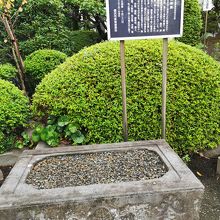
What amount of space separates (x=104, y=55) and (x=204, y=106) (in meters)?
1.40

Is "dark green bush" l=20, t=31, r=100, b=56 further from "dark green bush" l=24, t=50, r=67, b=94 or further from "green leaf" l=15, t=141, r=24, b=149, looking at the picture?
"green leaf" l=15, t=141, r=24, b=149

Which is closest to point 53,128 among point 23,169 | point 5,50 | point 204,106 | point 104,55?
point 23,169

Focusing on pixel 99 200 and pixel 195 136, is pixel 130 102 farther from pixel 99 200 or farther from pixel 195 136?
pixel 99 200

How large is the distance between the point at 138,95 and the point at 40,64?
2645mm

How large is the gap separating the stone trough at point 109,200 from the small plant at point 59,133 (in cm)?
97

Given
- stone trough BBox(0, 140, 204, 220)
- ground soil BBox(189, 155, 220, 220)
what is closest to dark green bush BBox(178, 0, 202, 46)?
ground soil BBox(189, 155, 220, 220)

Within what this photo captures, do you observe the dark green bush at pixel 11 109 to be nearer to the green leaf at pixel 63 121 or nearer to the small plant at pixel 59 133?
the small plant at pixel 59 133

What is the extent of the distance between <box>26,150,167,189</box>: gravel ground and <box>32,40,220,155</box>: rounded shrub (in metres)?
0.58

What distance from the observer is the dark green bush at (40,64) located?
211 inches

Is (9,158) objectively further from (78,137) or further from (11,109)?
(78,137)

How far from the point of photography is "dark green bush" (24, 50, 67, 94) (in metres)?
5.36

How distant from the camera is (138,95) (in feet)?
11.2

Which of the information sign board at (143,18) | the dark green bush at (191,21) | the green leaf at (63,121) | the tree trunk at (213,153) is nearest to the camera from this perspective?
the information sign board at (143,18)

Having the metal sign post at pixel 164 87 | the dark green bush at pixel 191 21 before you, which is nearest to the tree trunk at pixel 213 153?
the metal sign post at pixel 164 87
